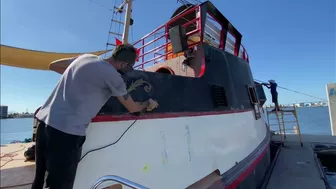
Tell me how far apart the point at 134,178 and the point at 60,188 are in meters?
0.78

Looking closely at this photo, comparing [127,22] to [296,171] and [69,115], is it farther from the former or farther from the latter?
[296,171]

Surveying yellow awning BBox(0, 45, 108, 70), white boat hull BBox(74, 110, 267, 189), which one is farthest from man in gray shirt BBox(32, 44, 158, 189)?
yellow awning BBox(0, 45, 108, 70)

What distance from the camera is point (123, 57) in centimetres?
169

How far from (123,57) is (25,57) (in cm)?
1007

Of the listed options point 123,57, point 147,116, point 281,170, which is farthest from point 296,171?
point 123,57

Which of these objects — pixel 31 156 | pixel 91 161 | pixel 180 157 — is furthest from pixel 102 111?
pixel 31 156

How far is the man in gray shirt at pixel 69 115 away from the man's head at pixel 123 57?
18 centimetres

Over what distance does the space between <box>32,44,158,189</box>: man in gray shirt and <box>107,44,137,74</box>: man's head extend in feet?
0.58

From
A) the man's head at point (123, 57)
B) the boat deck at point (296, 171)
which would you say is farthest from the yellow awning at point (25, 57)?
the boat deck at point (296, 171)

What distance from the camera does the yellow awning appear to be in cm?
848

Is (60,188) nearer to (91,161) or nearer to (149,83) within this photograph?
(91,161)

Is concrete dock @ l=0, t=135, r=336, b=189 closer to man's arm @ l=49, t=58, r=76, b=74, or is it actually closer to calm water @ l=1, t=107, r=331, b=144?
man's arm @ l=49, t=58, r=76, b=74

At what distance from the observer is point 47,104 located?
1574mm

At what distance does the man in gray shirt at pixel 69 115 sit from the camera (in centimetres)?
141
